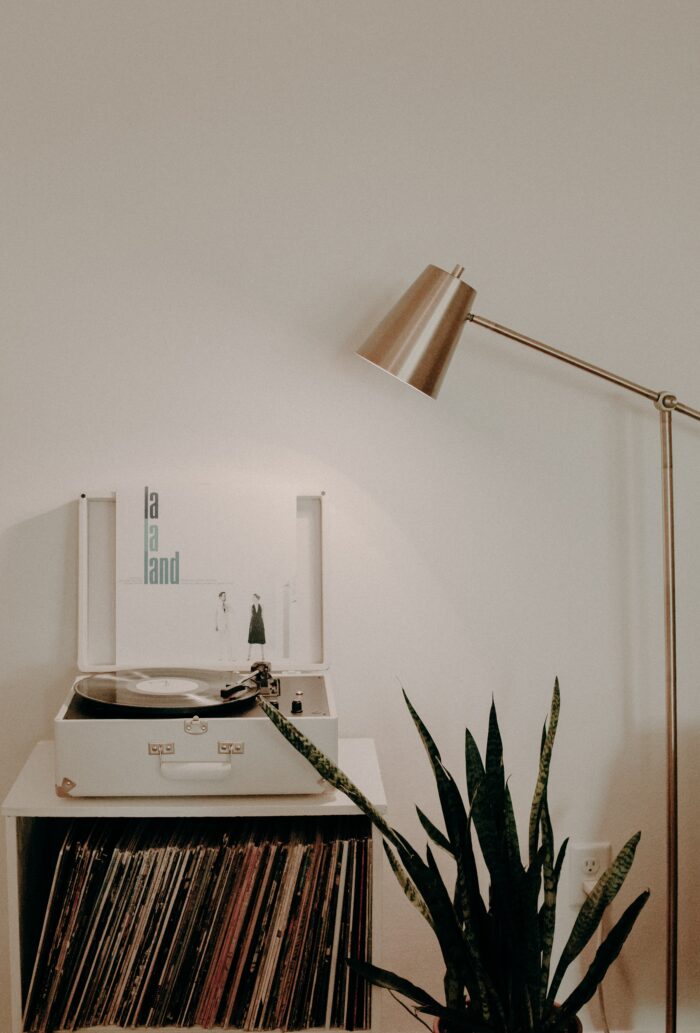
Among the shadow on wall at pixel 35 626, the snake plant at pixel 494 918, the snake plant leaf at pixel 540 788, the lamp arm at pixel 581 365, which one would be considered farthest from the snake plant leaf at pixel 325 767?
the lamp arm at pixel 581 365

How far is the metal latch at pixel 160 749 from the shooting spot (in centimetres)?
123

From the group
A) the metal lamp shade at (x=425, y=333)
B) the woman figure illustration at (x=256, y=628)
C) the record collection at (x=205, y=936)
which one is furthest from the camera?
the woman figure illustration at (x=256, y=628)

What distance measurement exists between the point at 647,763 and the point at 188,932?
0.88 meters

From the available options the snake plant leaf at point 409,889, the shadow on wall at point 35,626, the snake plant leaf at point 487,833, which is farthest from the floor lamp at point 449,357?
the shadow on wall at point 35,626

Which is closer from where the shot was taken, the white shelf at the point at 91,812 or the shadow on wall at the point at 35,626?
the white shelf at the point at 91,812

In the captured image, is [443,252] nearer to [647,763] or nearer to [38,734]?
[647,763]

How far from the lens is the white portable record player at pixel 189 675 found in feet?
4.02

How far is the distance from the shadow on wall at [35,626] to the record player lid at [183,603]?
0.05m

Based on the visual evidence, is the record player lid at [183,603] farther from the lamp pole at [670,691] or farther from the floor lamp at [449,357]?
the lamp pole at [670,691]

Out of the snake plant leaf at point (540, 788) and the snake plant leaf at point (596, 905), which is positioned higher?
the snake plant leaf at point (540, 788)

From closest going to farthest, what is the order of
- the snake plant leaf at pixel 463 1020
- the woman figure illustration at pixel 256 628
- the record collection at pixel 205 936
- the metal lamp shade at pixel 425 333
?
1. the snake plant leaf at pixel 463 1020
2. the record collection at pixel 205 936
3. the metal lamp shade at pixel 425 333
4. the woman figure illustration at pixel 256 628

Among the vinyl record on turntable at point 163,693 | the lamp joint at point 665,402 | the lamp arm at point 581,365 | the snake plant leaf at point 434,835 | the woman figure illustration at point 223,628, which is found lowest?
the snake plant leaf at point 434,835

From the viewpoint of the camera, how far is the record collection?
4.16 ft

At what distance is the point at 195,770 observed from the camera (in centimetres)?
123
